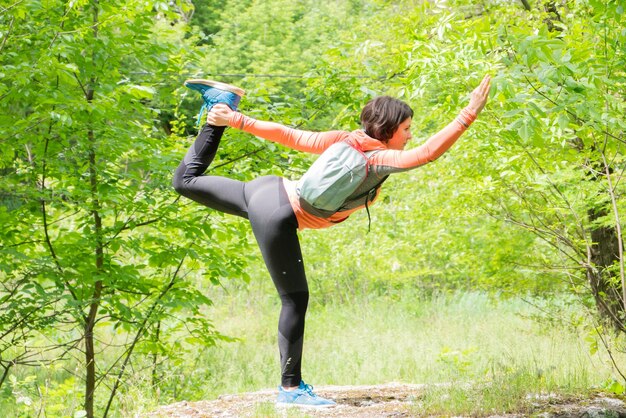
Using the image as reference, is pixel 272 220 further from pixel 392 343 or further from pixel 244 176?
pixel 392 343

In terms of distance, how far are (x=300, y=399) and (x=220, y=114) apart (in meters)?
1.65

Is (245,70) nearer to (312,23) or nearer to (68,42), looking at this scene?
(312,23)

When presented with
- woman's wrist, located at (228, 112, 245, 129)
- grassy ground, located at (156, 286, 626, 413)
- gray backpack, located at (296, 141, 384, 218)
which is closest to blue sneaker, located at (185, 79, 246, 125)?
woman's wrist, located at (228, 112, 245, 129)

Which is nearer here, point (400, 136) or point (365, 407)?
point (400, 136)

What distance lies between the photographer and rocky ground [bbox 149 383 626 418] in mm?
3728

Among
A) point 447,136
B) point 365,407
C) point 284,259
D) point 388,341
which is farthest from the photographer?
point 388,341

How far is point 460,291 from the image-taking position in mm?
14406

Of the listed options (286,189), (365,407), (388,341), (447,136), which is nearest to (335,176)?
(286,189)

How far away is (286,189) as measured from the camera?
12.8ft

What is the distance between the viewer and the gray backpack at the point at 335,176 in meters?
3.56

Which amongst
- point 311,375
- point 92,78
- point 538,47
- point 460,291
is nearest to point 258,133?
point 538,47

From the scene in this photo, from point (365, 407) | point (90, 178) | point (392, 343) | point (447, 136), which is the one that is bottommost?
point (365, 407)

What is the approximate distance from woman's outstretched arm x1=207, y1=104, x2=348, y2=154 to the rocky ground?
141cm

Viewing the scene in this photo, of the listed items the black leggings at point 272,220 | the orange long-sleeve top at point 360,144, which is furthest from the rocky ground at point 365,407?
the orange long-sleeve top at point 360,144
